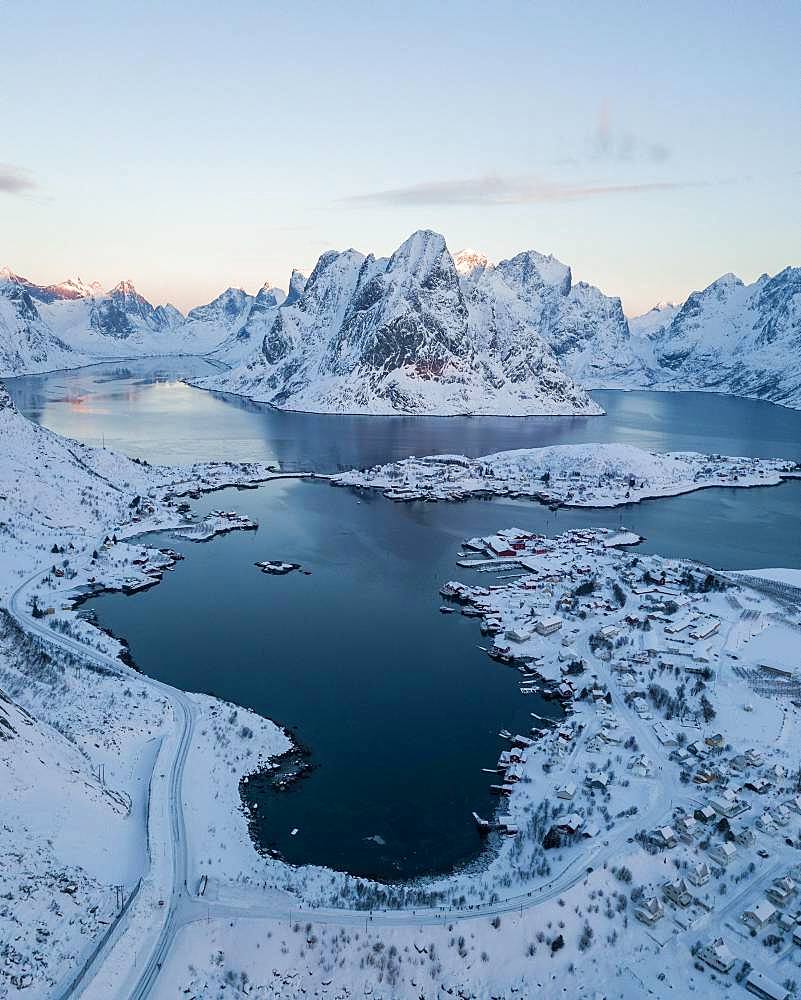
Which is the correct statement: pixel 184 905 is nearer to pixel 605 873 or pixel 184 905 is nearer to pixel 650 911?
pixel 605 873

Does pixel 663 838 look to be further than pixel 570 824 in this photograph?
No

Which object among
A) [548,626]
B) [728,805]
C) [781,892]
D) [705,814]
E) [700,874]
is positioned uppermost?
[781,892]

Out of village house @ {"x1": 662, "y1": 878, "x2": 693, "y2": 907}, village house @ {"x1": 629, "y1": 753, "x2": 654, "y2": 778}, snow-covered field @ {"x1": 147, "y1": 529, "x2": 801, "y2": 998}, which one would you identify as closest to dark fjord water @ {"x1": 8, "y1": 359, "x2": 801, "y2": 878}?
snow-covered field @ {"x1": 147, "y1": 529, "x2": 801, "y2": 998}

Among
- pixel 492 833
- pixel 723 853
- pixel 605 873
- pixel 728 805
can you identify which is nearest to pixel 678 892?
pixel 605 873

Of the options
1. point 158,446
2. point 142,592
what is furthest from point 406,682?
point 158,446

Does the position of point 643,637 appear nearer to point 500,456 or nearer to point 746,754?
point 746,754

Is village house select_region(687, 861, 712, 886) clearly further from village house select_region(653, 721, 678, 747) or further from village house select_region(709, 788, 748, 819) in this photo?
village house select_region(653, 721, 678, 747)
